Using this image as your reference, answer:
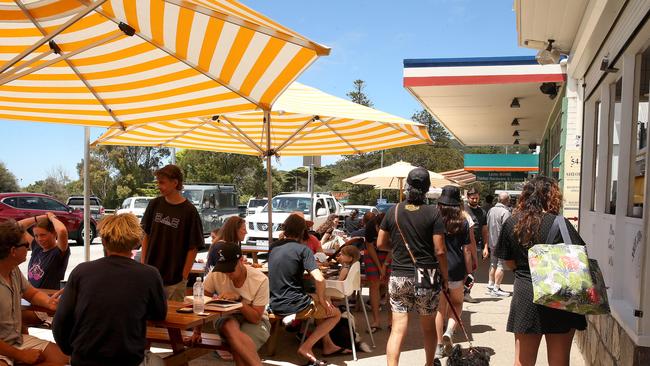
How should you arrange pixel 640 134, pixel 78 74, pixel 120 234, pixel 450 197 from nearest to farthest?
pixel 120 234 < pixel 640 134 < pixel 78 74 < pixel 450 197

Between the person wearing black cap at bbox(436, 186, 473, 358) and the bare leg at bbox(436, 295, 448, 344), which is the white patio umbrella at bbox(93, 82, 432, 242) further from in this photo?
the bare leg at bbox(436, 295, 448, 344)

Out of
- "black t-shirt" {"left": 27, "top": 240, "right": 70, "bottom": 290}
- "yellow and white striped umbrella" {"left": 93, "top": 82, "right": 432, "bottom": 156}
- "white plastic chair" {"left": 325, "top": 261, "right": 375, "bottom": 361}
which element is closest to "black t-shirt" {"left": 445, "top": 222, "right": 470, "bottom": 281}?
"white plastic chair" {"left": 325, "top": 261, "right": 375, "bottom": 361}

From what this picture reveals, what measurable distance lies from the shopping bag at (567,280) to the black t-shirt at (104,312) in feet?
7.03

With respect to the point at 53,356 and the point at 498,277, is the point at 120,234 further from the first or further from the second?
the point at 498,277

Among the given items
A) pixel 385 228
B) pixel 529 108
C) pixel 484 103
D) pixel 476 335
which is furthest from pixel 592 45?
pixel 529 108

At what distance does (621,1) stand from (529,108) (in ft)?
28.3

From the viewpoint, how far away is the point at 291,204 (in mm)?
16406

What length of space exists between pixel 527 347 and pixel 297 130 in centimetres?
519

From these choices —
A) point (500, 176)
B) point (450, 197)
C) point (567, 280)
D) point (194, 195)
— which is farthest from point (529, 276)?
point (500, 176)

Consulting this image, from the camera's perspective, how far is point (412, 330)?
271 inches

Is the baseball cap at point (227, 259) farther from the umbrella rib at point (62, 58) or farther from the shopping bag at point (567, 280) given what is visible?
the shopping bag at point (567, 280)

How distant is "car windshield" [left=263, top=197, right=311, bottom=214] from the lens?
53.1 feet

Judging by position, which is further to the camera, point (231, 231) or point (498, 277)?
point (498, 277)

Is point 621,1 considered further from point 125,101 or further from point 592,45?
point 125,101
